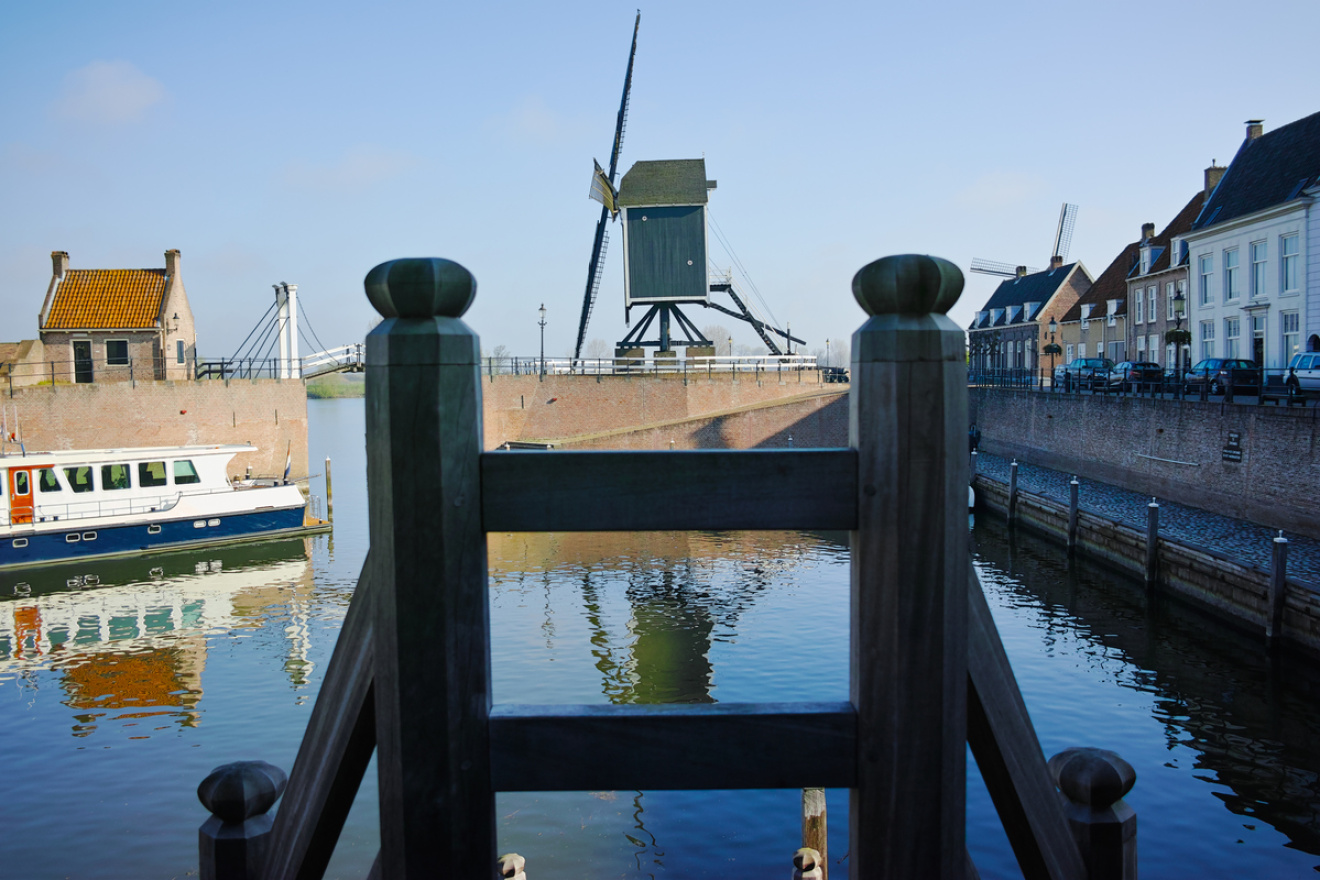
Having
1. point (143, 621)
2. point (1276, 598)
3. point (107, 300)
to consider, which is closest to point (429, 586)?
point (1276, 598)

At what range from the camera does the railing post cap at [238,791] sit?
1.76m

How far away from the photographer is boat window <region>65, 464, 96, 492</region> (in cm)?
2062

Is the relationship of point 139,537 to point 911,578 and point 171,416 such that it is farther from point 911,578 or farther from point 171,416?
point 911,578

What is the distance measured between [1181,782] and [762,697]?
4.14 meters

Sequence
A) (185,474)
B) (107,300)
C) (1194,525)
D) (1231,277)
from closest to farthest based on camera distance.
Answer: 1. (1194,525)
2. (185,474)
3. (1231,277)
4. (107,300)

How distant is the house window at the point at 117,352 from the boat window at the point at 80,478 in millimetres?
12014

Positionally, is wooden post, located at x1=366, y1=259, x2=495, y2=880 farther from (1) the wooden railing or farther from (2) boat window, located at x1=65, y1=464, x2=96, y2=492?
(2) boat window, located at x1=65, y1=464, x2=96, y2=492

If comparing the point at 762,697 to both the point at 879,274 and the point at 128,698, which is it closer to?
the point at 128,698

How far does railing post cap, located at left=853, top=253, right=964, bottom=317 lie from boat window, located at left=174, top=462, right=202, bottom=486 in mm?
23203

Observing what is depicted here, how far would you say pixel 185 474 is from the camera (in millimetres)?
21953

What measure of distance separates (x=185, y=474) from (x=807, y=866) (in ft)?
66.9

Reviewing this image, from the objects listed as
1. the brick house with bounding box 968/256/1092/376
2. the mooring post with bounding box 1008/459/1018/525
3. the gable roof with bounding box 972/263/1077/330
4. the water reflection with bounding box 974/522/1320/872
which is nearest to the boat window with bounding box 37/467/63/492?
the water reflection with bounding box 974/522/1320/872

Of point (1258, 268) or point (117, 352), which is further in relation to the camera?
point (117, 352)

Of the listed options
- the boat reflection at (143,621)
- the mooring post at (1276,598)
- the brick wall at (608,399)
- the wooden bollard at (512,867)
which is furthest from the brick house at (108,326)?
the mooring post at (1276,598)
